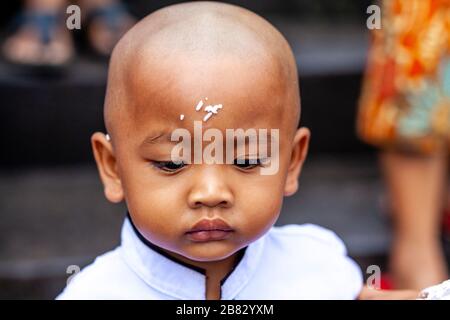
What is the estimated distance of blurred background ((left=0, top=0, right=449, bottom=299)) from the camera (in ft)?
10.6

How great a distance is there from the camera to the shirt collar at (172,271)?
172 cm

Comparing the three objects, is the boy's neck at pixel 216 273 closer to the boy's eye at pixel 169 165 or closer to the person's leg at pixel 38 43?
the boy's eye at pixel 169 165

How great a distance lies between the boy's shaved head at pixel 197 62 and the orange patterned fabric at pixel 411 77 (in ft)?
3.80

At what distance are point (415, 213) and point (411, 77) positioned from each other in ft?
1.45

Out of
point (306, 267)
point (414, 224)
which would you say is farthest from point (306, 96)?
point (306, 267)

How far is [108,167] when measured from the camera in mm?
1761

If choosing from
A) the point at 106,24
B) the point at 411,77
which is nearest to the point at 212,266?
the point at 411,77

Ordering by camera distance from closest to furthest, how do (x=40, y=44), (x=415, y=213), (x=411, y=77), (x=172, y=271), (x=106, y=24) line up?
(x=172, y=271) < (x=411, y=77) < (x=415, y=213) < (x=40, y=44) < (x=106, y=24)

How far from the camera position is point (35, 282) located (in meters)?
3.13

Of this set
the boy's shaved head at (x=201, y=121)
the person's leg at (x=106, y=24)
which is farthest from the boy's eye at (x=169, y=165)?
the person's leg at (x=106, y=24)

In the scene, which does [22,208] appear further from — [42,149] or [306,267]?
[306,267]

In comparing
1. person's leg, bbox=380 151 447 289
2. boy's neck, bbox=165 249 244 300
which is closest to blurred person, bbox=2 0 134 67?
person's leg, bbox=380 151 447 289

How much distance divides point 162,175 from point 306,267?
41 centimetres

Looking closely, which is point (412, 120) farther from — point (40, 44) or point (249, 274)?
point (40, 44)
